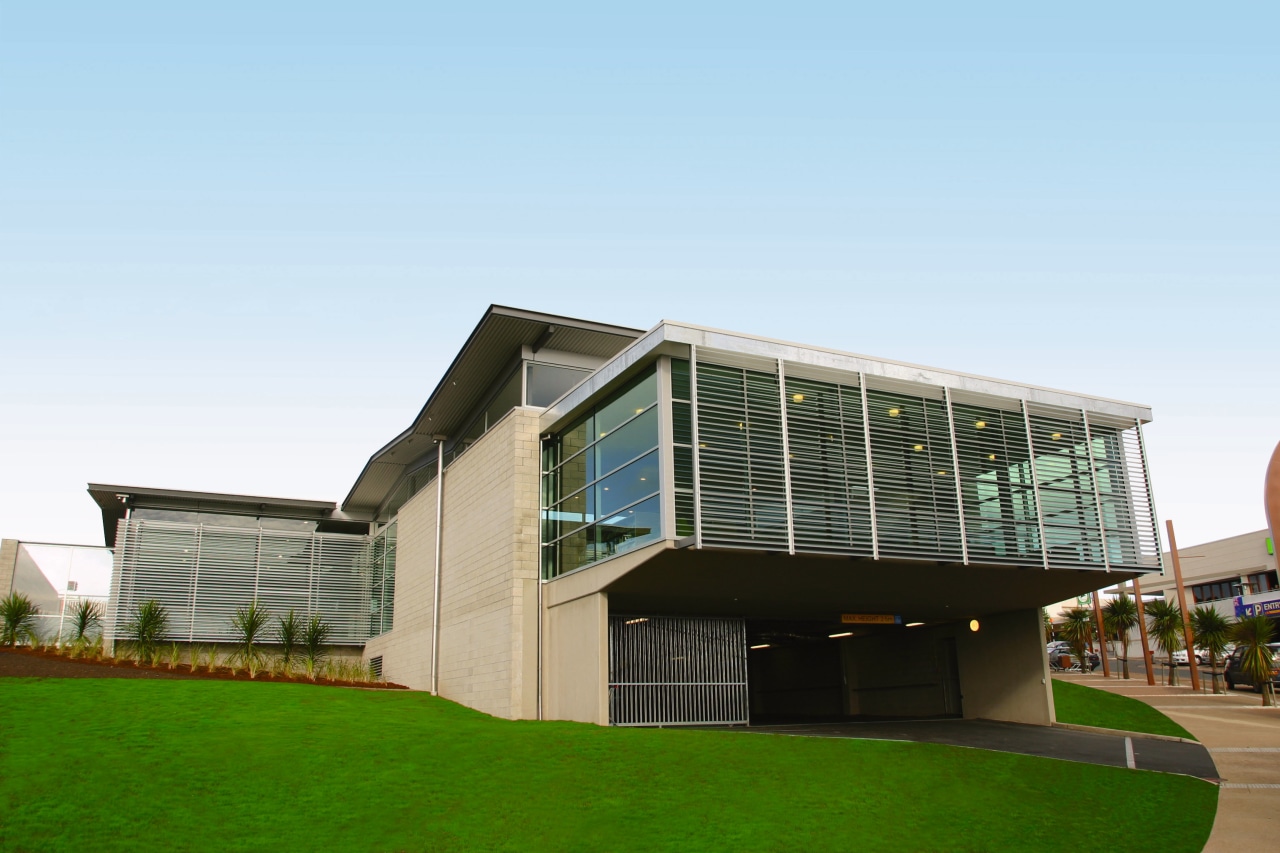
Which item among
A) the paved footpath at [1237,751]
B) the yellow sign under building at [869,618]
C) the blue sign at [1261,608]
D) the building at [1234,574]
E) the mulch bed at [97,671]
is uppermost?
the building at [1234,574]

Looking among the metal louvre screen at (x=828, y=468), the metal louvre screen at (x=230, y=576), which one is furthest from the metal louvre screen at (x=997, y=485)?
the metal louvre screen at (x=230, y=576)

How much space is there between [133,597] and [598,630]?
66.6ft

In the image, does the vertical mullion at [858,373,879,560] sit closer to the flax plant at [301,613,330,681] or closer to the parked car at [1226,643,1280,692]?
the flax plant at [301,613,330,681]

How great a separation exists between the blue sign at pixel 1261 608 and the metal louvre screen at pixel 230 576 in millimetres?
44421

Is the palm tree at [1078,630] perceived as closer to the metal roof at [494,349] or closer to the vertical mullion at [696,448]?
the metal roof at [494,349]

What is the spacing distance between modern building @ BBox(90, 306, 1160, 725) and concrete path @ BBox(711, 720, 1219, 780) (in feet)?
5.74

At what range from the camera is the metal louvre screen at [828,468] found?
1719 centimetres

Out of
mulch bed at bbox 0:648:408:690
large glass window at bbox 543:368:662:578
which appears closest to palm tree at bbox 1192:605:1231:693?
large glass window at bbox 543:368:662:578

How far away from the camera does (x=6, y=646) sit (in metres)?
27.0

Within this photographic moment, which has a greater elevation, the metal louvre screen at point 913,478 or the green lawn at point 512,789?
the metal louvre screen at point 913,478

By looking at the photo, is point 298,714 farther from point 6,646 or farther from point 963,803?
point 6,646

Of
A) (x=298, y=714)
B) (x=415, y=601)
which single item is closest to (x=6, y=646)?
(x=415, y=601)

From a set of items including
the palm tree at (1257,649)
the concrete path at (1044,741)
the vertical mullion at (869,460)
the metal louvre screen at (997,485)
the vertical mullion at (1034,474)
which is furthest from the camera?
the palm tree at (1257,649)

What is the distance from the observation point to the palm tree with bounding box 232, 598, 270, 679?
2762 cm
